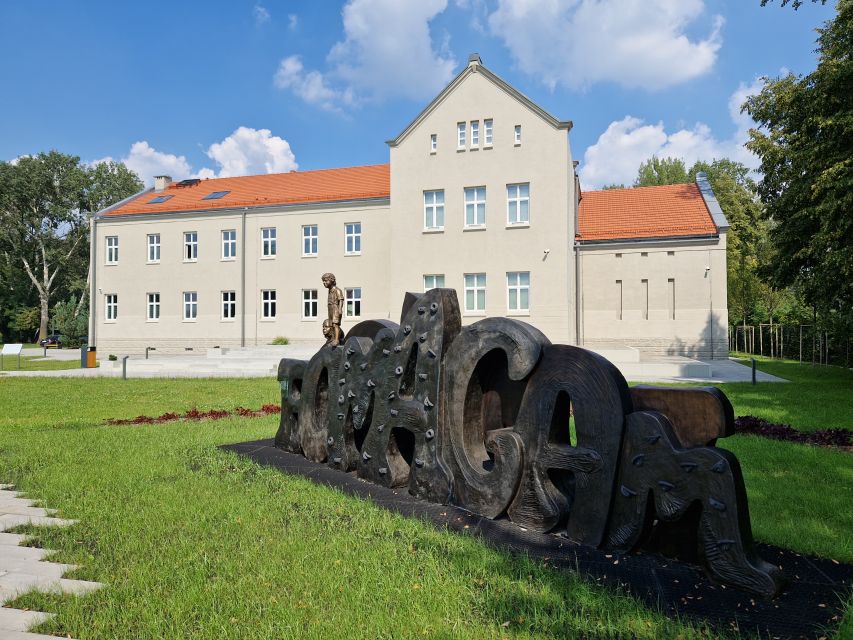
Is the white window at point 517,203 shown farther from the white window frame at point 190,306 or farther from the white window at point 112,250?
the white window at point 112,250

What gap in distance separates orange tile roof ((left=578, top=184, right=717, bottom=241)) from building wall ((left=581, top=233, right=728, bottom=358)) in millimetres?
681

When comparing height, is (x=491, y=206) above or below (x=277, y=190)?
below

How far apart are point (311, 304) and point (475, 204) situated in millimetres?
10719

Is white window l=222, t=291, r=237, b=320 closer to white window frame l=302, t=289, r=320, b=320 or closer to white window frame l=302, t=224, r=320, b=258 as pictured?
white window frame l=302, t=289, r=320, b=320

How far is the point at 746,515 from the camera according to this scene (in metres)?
3.86

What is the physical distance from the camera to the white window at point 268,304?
1362 inches

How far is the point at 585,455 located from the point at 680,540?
33.4 inches

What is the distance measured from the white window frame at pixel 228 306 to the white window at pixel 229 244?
2115 mm

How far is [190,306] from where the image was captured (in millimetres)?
36344

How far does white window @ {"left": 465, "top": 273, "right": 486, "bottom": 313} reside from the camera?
29391 millimetres

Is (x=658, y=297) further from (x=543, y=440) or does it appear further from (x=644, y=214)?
(x=543, y=440)

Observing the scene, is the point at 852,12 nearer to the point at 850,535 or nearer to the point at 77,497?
the point at 850,535

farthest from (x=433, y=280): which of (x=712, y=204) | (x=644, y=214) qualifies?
(x=712, y=204)

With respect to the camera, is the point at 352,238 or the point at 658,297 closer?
the point at 658,297
